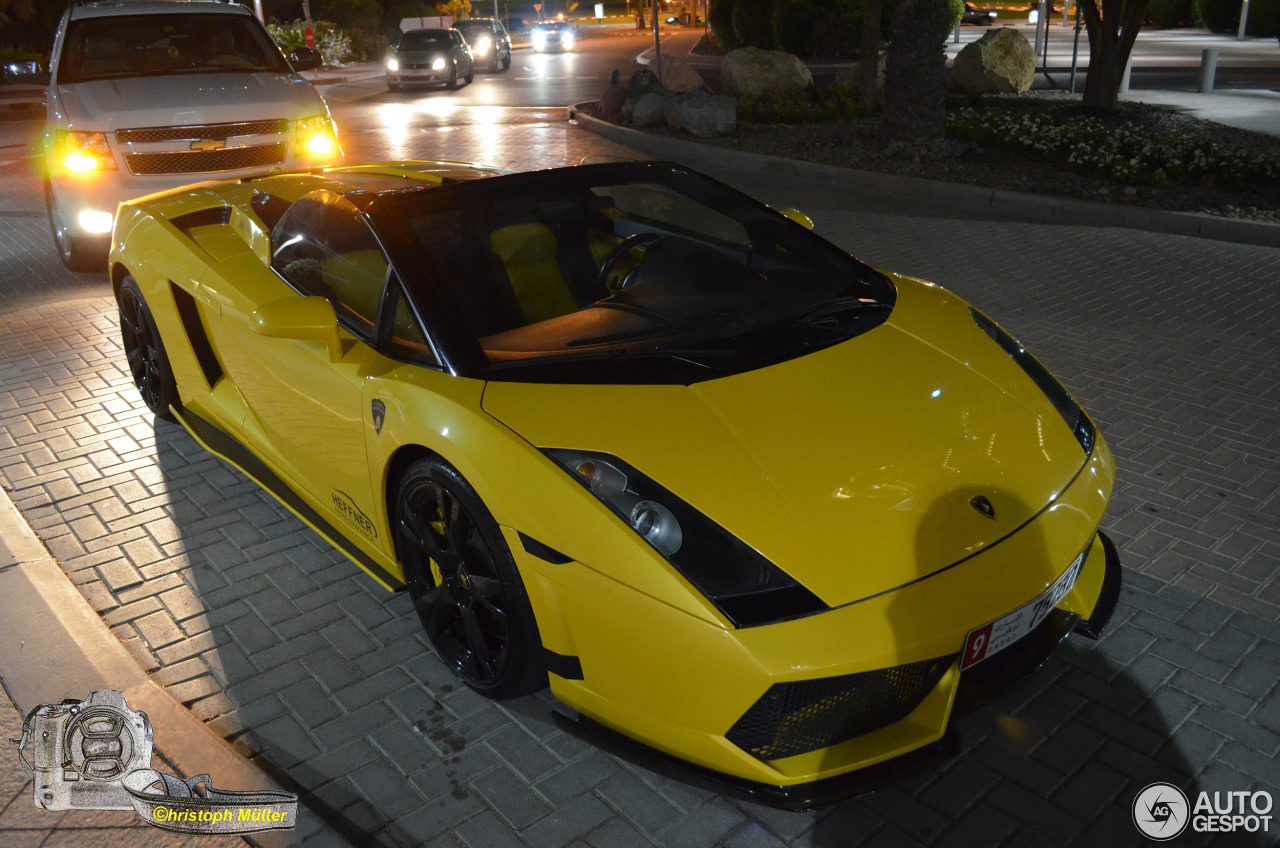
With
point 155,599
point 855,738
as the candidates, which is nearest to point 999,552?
point 855,738

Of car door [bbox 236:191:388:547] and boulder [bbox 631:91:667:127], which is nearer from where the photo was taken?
car door [bbox 236:191:388:547]

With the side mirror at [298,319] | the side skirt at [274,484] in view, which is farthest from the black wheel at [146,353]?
the side mirror at [298,319]

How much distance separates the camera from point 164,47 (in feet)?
26.4

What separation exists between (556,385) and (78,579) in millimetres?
2172

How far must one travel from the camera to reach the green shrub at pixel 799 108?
49.1 ft

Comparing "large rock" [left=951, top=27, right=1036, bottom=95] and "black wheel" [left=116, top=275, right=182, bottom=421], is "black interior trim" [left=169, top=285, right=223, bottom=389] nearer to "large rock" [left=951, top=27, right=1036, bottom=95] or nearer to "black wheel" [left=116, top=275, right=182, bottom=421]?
"black wheel" [left=116, top=275, right=182, bottom=421]

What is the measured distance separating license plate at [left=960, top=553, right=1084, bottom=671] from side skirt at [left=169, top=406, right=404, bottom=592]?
173 cm

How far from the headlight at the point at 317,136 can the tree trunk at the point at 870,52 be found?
11244 millimetres

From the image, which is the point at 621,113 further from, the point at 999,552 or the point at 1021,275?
the point at 999,552

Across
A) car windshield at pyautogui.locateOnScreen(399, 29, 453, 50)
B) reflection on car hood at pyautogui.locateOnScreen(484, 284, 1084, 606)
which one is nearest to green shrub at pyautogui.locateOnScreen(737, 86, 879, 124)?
car windshield at pyautogui.locateOnScreen(399, 29, 453, 50)

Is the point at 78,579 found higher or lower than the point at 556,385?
lower

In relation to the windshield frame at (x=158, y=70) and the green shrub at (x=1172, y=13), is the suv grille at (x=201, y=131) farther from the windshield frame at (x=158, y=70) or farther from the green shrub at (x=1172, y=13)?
the green shrub at (x=1172, y=13)

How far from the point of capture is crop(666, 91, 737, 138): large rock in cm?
1419

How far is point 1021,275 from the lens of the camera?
739 cm
